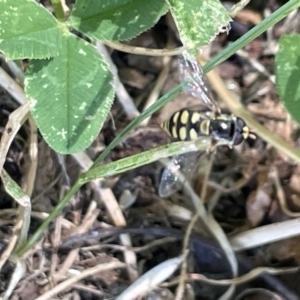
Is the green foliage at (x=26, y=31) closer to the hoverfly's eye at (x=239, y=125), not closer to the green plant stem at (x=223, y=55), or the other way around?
the green plant stem at (x=223, y=55)

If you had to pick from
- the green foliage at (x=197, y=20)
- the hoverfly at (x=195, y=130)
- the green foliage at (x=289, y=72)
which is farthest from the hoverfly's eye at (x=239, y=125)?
the green foliage at (x=197, y=20)

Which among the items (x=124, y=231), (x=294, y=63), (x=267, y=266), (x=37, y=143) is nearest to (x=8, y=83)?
(x=37, y=143)

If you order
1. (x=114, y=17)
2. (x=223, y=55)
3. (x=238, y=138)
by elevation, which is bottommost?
(x=238, y=138)

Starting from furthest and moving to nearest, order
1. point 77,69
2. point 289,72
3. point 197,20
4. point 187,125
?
point 187,125 < point 289,72 < point 77,69 < point 197,20

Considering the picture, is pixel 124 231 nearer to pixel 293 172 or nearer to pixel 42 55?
pixel 293 172

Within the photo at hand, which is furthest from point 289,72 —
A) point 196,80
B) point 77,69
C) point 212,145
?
point 77,69

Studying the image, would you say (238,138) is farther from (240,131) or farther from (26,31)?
(26,31)
